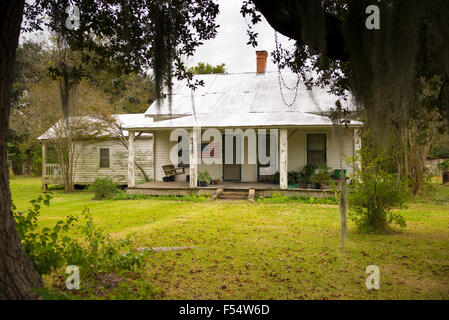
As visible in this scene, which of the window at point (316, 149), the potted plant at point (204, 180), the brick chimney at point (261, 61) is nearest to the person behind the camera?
the potted plant at point (204, 180)

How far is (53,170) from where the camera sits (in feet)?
56.6

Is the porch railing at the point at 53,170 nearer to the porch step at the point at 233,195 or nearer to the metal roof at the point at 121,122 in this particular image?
the metal roof at the point at 121,122

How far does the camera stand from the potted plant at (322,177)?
12148mm

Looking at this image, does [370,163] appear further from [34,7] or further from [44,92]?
[44,92]

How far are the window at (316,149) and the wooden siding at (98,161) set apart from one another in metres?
7.46

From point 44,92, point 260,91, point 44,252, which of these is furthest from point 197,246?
point 44,92

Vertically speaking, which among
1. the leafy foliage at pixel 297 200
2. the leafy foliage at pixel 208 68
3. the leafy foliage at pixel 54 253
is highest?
the leafy foliage at pixel 208 68

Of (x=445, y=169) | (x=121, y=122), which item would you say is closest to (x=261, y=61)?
(x=121, y=122)

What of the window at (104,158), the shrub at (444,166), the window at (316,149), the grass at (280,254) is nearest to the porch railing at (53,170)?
the window at (104,158)

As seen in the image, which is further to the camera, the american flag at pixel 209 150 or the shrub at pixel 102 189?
the american flag at pixel 209 150

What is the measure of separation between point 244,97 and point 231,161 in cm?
333

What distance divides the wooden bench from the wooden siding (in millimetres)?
1760

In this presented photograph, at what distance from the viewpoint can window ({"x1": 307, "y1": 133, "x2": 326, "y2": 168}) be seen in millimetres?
13700
